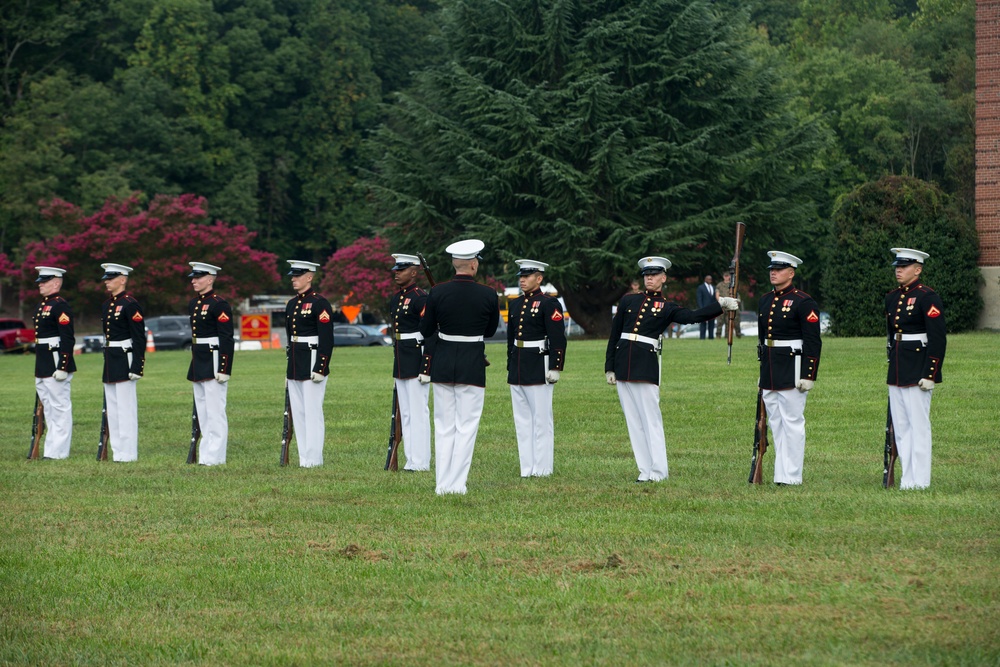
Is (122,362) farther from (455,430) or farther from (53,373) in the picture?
(455,430)

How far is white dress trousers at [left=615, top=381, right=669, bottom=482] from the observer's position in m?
13.9

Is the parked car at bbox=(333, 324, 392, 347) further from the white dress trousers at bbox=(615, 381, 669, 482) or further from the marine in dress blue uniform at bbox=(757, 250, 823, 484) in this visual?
the marine in dress blue uniform at bbox=(757, 250, 823, 484)

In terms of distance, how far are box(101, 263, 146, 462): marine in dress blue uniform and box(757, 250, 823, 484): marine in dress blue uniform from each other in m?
7.41

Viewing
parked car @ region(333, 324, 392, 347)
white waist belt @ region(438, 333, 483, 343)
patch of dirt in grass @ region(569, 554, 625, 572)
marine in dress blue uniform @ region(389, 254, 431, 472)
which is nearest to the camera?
patch of dirt in grass @ region(569, 554, 625, 572)

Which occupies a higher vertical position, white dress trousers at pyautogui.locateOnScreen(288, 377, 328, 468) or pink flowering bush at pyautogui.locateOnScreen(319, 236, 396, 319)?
white dress trousers at pyautogui.locateOnScreen(288, 377, 328, 468)

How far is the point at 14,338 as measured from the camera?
2315 inches

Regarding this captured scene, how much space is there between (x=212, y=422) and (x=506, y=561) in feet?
24.8

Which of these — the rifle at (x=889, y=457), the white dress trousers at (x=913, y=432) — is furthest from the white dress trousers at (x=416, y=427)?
the white dress trousers at (x=913, y=432)

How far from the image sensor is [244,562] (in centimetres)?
987

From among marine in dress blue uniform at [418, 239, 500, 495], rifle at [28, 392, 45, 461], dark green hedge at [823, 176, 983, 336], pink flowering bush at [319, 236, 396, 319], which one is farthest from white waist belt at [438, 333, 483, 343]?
pink flowering bush at [319, 236, 396, 319]

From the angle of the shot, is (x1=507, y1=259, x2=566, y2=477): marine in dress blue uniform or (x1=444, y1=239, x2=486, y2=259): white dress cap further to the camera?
(x1=507, y1=259, x2=566, y2=477): marine in dress blue uniform

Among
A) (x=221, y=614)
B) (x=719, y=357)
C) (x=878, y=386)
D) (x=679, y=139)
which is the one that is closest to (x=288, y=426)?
(x=221, y=614)

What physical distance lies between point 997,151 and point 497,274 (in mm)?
17371

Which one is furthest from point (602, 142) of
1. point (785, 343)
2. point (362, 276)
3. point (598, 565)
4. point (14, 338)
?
point (598, 565)
